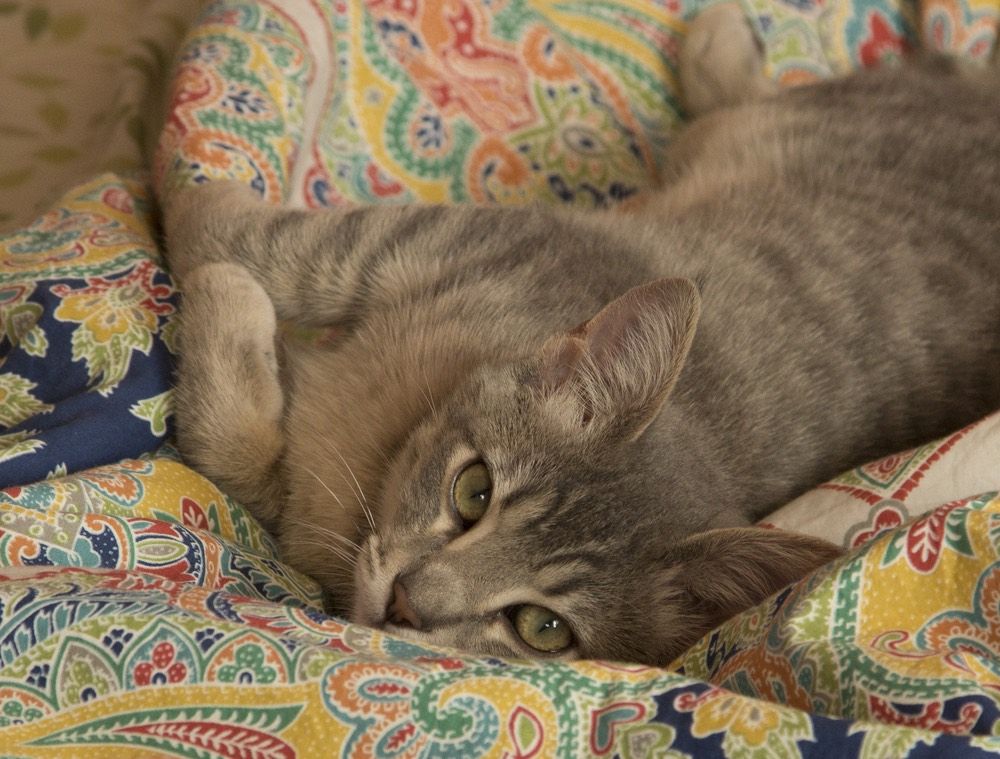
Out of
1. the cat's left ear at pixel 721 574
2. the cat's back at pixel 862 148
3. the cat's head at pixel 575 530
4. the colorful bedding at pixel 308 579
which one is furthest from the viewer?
the cat's back at pixel 862 148

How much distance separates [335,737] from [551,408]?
0.62 metres

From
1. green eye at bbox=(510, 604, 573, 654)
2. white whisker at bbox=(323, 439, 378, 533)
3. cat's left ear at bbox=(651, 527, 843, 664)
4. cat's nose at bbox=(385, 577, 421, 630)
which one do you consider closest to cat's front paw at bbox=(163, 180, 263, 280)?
white whisker at bbox=(323, 439, 378, 533)

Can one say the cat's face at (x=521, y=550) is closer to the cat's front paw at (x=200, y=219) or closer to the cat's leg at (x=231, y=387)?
the cat's leg at (x=231, y=387)

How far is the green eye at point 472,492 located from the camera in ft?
4.66

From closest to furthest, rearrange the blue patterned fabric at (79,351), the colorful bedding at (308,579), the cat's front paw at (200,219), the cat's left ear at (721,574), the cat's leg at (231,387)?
the colorful bedding at (308,579)
the cat's left ear at (721,574)
the blue patterned fabric at (79,351)
the cat's leg at (231,387)
the cat's front paw at (200,219)

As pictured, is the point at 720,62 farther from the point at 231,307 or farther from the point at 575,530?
the point at 575,530

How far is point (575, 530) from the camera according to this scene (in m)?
1.36

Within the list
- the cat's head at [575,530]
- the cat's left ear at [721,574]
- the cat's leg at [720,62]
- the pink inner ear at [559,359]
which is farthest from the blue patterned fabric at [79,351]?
the cat's leg at [720,62]

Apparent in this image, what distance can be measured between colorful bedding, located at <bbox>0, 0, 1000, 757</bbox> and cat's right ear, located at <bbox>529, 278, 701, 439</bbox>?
0.32m

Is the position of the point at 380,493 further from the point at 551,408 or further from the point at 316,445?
the point at 551,408

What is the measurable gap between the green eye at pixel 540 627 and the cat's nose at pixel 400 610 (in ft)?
0.45

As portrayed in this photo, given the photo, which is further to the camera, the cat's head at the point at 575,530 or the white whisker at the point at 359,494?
the white whisker at the point at 359,494

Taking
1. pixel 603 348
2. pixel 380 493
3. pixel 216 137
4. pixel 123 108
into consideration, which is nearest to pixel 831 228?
pixel 603 348

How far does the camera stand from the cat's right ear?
133 centimetres
